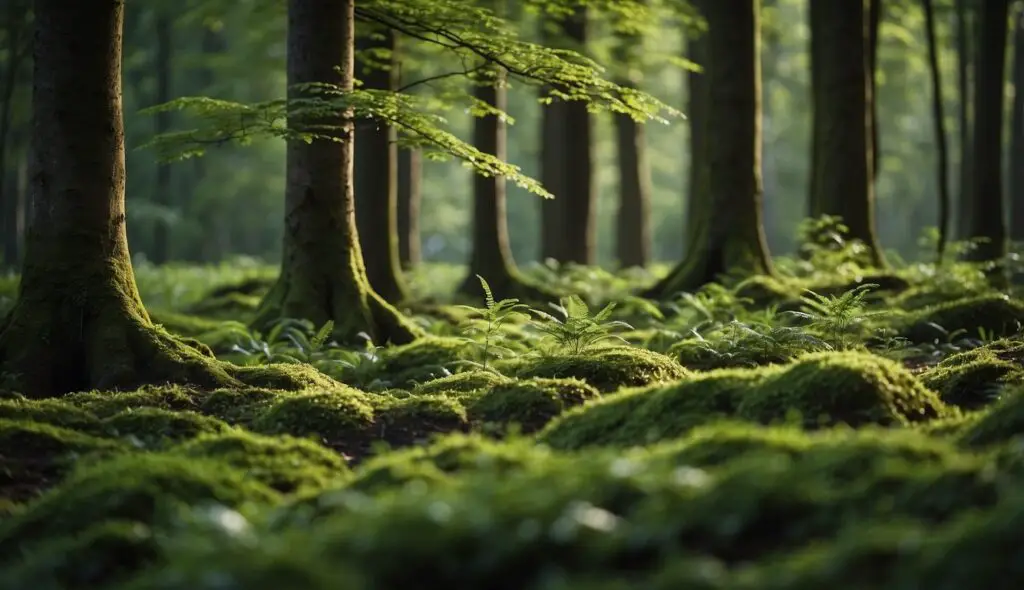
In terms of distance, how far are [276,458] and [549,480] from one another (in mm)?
2054

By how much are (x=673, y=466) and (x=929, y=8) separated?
47.2 ft

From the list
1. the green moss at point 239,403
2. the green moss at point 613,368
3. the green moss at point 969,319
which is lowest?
the green moss at point 239,403

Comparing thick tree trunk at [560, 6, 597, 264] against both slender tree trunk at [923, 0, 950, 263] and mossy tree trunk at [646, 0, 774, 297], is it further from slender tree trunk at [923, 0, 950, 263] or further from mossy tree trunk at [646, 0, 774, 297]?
slender tree trunk at [923, 0, 950, 263]

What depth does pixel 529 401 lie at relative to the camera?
7070 mm

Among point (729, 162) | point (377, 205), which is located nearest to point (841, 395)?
point (729, 162)

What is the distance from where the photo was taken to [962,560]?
323 centimetres

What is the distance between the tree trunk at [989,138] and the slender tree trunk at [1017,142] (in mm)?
8165

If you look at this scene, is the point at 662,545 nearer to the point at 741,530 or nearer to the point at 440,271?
the point at 741,530

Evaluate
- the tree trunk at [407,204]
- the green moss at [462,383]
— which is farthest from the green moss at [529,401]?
the tree trunk at [407,204]

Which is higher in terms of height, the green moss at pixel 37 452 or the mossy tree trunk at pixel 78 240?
the mossy tree trunk at pixel 78 240

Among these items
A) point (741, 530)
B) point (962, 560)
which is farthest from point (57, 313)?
point (962, 560)

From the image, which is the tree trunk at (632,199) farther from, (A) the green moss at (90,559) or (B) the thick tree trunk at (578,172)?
(A) the green moss at (90,559)

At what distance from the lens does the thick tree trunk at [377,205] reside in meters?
14.5

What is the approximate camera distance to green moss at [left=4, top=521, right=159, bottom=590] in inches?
156
